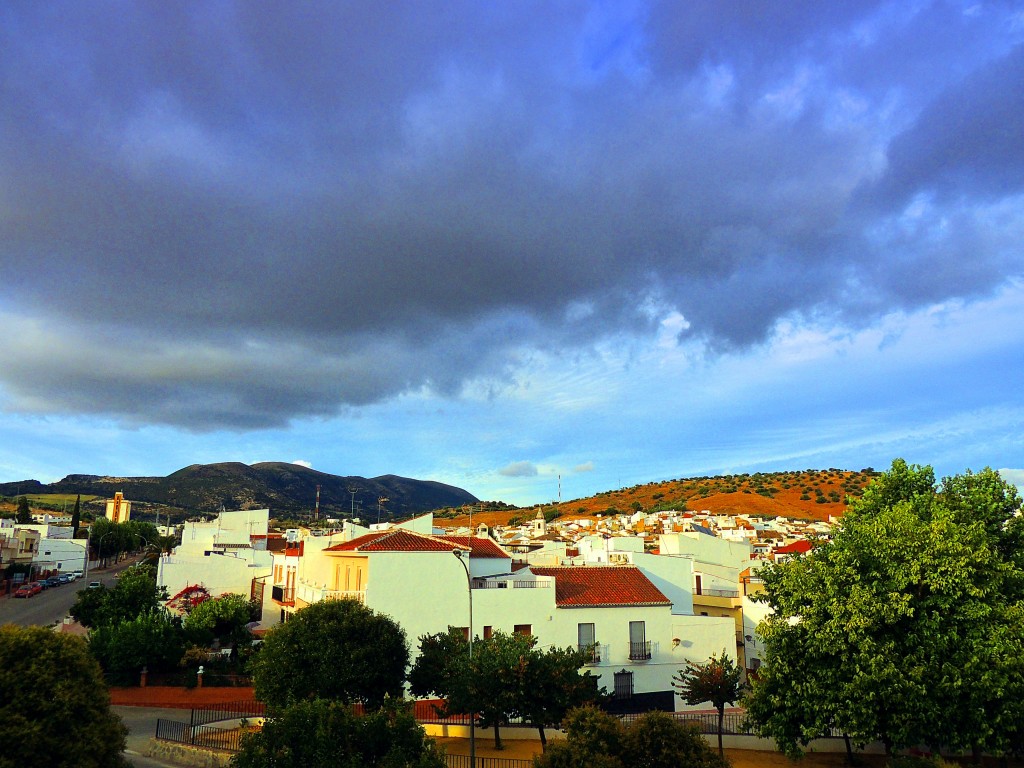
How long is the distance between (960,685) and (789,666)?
488cm

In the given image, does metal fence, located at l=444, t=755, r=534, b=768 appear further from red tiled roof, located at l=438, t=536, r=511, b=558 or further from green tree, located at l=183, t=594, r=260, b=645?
green tree, located at l=183, t=594, r=260, b=645

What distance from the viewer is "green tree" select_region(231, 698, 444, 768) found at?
1648cm

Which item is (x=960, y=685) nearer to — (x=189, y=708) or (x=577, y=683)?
(x=577, y=683)

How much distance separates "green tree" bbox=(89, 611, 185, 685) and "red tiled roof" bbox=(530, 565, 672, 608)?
68.8 ft

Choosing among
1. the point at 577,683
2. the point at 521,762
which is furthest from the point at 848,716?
the point at 521,762

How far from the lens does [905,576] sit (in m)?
22.2

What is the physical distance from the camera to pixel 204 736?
28.3 m

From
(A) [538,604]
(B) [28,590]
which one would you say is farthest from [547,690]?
(B) [28,590]

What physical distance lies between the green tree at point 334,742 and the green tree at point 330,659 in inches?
391

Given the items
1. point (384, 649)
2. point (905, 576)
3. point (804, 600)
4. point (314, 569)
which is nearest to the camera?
point (905, 576)

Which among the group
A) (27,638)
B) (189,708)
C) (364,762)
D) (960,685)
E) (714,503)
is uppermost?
(714,503)

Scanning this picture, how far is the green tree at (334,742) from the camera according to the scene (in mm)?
16484

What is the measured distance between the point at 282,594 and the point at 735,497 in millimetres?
112876

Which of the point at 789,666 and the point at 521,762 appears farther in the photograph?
the point at 521,762
